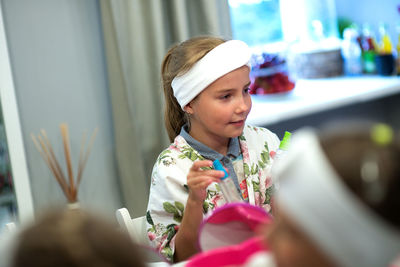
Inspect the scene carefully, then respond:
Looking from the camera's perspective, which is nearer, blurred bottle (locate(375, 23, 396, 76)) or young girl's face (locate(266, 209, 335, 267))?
young girl's face (locate(266, 209, 335, 267))

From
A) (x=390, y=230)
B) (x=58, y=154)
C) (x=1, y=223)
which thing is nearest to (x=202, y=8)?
(x=58, y=154)

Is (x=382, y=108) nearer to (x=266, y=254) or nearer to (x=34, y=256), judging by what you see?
(x=266, y=254)

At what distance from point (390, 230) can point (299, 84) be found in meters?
2.70

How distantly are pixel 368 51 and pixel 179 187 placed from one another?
2152 millimetres

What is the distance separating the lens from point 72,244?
498mm

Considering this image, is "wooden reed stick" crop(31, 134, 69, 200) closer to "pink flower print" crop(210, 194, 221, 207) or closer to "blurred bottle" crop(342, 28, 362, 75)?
"pink flower print" crop(210, 194, 221, 207)

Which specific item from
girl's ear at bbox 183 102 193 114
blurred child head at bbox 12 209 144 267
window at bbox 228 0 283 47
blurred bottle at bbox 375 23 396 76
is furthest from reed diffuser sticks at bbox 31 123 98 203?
blurred bottle at bbox 375 23 396 76

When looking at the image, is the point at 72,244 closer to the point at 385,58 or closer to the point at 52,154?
the point at 52,154

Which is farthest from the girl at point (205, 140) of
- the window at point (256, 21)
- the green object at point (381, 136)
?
the window at point (256, 21)

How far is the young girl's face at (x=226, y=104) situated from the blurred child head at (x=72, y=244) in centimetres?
85

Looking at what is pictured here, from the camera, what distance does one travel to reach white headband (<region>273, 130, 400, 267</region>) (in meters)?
0.47

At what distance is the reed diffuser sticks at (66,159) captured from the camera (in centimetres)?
190

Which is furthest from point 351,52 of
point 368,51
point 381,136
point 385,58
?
point 381,136

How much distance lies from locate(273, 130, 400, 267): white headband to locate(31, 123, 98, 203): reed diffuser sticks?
149 centimetres
